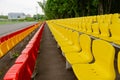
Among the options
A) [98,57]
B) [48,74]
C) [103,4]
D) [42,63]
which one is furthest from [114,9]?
[98,57]

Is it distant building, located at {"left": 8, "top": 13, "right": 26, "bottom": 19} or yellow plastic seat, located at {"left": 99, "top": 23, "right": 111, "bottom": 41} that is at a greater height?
yellow plastic seat, located at {"left": 99, "top": 23, "right": 111, "bottom": 41}

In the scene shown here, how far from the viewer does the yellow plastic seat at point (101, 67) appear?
171 inches

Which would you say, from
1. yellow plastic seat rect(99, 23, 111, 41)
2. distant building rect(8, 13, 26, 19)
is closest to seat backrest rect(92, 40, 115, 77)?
yellow plastic seat rect(99, 23, 111, 41)

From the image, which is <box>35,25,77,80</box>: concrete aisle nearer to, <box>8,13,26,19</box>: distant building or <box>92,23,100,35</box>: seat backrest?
<box>92,23,100,35</box>: seat backrest

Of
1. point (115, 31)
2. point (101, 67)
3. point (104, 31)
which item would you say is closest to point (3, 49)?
point (104, 31)

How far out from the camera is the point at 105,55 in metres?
4.62

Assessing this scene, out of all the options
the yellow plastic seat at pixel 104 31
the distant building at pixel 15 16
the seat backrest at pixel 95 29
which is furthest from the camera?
the distant building at pixel 15 16

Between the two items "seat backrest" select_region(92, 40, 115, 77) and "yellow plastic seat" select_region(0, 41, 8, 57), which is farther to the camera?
"yellow plastic seat" select_region(0, 41, 8, 57)

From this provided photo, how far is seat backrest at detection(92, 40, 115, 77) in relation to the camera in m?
4.30

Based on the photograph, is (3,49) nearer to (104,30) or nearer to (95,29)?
(95,29)

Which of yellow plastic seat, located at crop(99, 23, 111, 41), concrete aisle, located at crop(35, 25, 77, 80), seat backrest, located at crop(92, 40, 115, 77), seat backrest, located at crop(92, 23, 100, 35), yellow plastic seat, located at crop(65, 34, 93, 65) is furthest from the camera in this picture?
seat backrest, located at crop(92, 23, 100, 35)

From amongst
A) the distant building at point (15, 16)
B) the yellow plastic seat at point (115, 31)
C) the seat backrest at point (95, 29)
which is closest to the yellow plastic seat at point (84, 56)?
the yellow plastic seat at point (115, 31)

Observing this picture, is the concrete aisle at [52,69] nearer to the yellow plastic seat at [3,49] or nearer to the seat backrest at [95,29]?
the yellow plastic seat at [3,49]

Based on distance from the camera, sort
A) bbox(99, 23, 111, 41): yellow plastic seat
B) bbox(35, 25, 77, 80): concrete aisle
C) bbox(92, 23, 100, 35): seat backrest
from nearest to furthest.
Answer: bbox(35, 25, 77, 80): concrete aisle
bbox(99, 23, 111, 41): yellow plastic seat
bbox(92, 23, 100, 35): seat backrest
